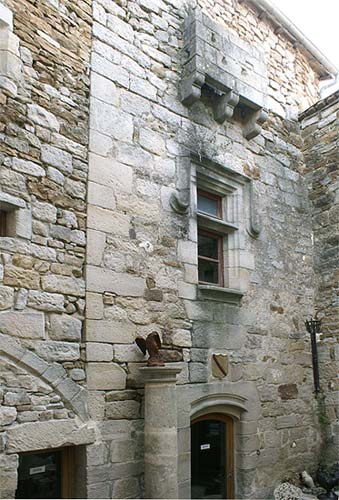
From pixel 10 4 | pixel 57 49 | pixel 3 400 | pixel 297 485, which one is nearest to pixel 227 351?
pixel 297 485

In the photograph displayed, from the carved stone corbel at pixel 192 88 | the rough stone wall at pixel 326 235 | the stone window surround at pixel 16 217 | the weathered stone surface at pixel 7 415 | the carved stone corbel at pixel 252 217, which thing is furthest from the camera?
the rough stone wall at pixel 326 235

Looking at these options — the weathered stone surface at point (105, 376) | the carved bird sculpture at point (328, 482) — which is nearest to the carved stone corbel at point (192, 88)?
the weathered stone surface at point (105, 376)

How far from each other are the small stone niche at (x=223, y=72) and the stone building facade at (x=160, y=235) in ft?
0.07

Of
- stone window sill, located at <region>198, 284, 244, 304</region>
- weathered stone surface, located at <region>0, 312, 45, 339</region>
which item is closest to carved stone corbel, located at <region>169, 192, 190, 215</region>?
stone window sill, located at <region>198, 284, 244, 304</region>

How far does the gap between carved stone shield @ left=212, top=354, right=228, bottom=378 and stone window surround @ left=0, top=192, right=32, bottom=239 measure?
2.11 meters

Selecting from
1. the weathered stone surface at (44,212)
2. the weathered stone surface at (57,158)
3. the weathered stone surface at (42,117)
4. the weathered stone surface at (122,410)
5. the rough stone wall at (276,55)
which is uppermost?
the rough stone wall at (276,55)

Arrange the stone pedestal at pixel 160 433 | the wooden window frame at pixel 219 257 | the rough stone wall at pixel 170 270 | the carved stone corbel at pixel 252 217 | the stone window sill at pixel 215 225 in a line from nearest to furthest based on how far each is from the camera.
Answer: the stone pedestal at pixel 160 433 < the rough stone wall at pixel 170 270 < the stone window sill at pixel 215 225 < the wooden window frame at pixel 219 257 < the carved stone corbel at pixel 252 217

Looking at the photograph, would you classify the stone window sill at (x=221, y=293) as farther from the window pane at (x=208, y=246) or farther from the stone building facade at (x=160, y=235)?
the window pane at (x=208, y=246)

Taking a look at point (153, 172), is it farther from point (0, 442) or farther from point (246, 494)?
point (246, 494)

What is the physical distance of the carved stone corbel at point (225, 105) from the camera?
5.09 metres

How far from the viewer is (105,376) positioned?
145 inches

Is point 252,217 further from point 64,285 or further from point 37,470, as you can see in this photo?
point 37,470

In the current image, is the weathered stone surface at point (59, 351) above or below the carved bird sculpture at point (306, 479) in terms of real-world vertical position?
above

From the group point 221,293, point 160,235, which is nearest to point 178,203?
point 160,235
